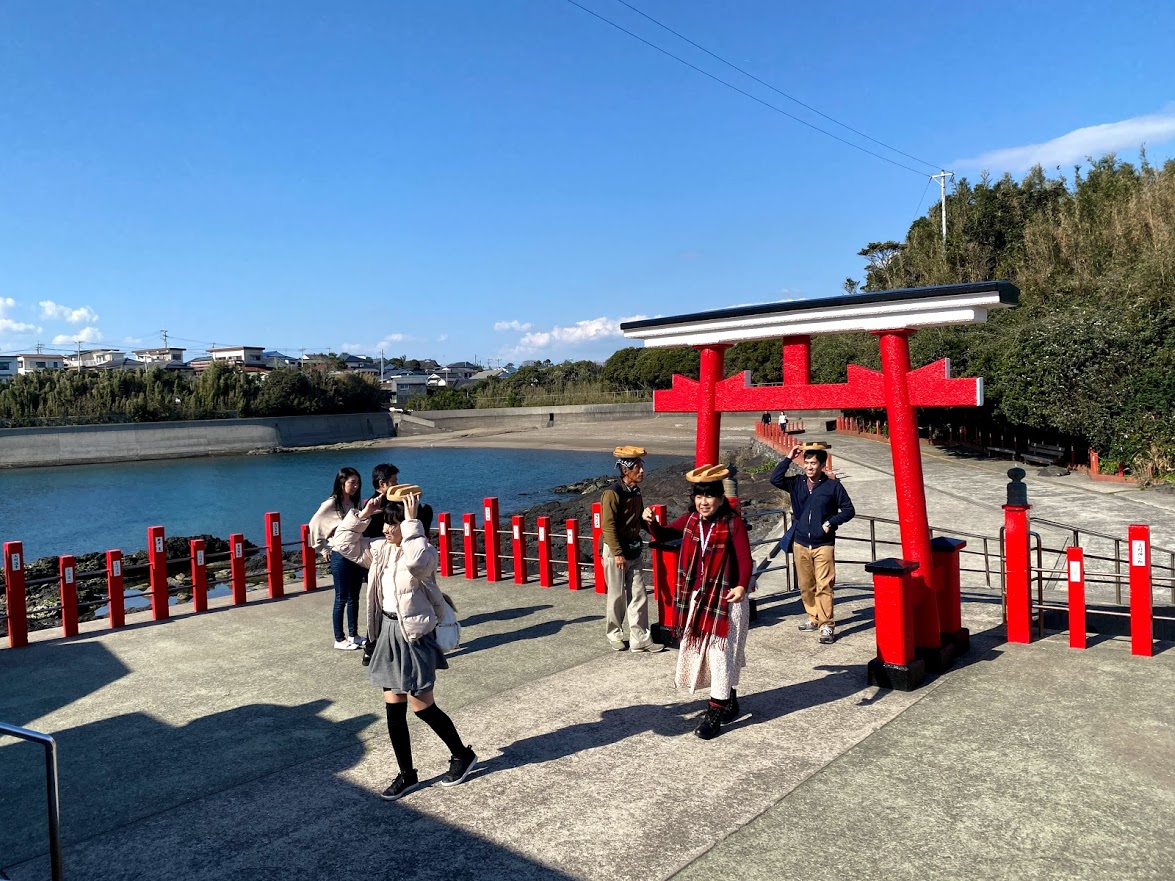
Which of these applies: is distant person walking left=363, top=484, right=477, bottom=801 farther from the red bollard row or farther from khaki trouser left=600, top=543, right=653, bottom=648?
the red bollard row

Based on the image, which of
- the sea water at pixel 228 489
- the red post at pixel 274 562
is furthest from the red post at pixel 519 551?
the sea water at pixel 228 489

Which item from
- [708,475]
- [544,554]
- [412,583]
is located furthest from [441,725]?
[544,554]

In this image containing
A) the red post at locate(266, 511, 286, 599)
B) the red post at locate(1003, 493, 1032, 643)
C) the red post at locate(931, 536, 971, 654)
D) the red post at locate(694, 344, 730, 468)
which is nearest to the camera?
the red post at locate(931, 536, 971, 654)

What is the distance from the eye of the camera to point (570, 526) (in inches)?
415

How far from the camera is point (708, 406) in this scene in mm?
7730

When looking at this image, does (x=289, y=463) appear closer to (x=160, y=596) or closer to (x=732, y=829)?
(x=160, y=596)

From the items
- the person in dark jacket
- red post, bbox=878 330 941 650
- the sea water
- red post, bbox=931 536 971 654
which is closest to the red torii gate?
red post, bbox=878 330 941 650

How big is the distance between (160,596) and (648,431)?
56.3 metres

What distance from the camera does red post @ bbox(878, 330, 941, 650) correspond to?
651cm

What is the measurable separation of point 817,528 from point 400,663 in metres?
4.11

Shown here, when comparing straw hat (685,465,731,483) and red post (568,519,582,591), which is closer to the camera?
straw hat (685,465,731,483)

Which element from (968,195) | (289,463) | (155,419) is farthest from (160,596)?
(155,419)

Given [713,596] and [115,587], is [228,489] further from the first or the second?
[713,596]

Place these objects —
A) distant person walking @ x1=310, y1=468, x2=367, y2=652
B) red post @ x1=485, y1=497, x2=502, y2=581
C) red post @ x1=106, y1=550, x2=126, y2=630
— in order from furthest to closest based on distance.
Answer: red post @ x1=485, y1=497, x2=502, y2=581 < red post @ x1=106, y1=550, x2=126, y2=630 < distant person walking @ x1=310, y1=468, x2=367, y2=652
